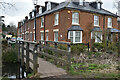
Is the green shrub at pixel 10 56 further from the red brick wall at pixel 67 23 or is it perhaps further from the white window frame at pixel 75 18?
the white window frame at pixel 75 18

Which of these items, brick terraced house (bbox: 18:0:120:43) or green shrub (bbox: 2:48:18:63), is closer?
green shrub (bbox: 2:48:18:63)

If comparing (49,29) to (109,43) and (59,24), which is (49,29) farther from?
(109,43)

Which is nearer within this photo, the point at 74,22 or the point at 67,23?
the point at 67,23

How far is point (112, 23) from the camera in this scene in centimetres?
2148

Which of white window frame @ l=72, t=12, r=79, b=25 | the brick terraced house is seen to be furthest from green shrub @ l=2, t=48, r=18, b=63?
white window frame @ l=72, t=12, r=79, b=25

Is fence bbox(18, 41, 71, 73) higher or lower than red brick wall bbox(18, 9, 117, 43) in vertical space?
lower

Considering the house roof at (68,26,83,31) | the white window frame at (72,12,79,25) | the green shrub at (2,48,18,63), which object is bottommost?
the green shrub at (2,48,18,63)

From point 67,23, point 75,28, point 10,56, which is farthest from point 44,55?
point 75,28

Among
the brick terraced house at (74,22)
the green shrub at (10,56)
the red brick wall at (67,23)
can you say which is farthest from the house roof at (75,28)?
the green shrub at (10,56)

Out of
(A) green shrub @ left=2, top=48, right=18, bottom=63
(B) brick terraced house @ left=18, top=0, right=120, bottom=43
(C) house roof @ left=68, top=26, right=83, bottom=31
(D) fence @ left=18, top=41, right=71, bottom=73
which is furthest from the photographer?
(B) brick terraced house @ left=18, top=0, right=120, bottom=43

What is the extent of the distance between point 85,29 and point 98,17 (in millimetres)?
3309

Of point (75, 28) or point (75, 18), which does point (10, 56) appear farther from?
point (75, 18)

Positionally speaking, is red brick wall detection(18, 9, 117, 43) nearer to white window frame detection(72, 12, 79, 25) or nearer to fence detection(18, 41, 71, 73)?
white window frame detection(72, 12, 79, 25)

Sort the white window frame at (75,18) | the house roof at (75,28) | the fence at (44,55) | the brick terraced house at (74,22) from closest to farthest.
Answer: the fence at (44,55), the house roof at (75,28), the brick terraced house at (74,22), the white window frame at (75,18)
